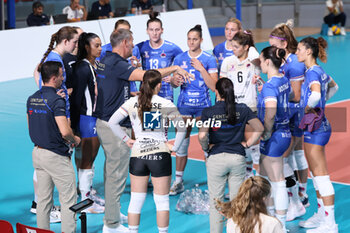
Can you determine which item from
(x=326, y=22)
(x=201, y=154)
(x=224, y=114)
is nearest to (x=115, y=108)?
(x=224, y=114)

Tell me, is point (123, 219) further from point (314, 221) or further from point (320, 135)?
point (320, 135)

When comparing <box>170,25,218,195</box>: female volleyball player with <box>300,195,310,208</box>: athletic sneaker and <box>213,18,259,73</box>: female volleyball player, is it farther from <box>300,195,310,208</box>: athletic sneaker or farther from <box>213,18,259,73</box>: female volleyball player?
<box>300,195,310,208</box>: athletic sneaker

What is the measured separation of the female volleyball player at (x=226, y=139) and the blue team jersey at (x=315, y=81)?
0.86m

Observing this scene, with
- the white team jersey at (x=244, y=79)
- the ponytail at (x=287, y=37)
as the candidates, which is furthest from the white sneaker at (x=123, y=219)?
the ponytail at (x=287, y=37)

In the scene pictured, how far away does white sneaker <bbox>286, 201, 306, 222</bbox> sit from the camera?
7348mm

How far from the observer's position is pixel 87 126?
24.2 ft

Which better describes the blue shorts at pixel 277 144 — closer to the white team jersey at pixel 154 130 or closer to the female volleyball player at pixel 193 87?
the white team jersey at pixel 154 130

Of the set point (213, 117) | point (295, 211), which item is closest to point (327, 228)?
point (295, 211)

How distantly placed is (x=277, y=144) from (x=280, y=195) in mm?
595

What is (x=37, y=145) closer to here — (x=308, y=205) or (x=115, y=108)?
(x=115, y=108)

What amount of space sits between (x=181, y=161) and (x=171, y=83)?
119 cm

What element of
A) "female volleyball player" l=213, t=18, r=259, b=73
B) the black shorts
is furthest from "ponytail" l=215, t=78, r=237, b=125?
"female volleyball player" l=213, t=18, r=259, b=73

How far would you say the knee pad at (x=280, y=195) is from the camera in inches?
260

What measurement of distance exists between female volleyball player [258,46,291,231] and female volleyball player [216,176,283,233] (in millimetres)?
1813
